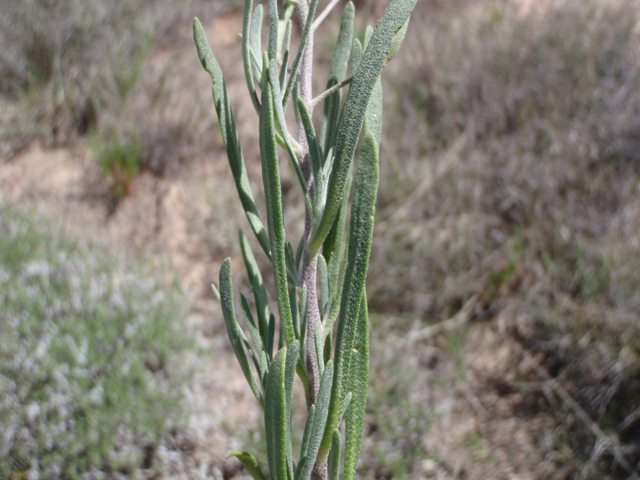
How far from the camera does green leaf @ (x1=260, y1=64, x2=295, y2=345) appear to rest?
1.74 ft

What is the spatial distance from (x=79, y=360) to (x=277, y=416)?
1509 mm

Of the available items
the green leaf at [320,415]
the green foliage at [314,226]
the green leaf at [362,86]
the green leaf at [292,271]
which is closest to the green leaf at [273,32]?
the green foliage at [314,226]

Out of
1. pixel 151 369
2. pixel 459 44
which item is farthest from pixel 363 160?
pixel 459 44

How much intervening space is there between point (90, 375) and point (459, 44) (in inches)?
104

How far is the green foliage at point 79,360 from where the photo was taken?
1.66 metres

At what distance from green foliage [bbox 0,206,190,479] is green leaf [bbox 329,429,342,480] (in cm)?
130

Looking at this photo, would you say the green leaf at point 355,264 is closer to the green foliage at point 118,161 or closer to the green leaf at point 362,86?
the green leaf at point 362,86

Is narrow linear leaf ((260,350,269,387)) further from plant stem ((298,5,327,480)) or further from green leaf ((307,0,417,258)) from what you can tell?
green leaf ((307,0,417,258))

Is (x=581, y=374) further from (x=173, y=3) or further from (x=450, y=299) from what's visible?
(x=173, y=3)

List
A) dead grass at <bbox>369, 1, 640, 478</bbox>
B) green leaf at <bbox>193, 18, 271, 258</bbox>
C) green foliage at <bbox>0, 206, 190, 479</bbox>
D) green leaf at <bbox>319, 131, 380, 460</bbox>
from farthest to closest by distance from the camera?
dead grass at <bbox>369, 1, 640, 478</bbox>
green foliage at <bbox>0, 206, 190, 479</bbox>
green leaf at <bbox>193, 18, 271, 258</bbox>
green leaf at <bbox>319, 131, 380, 460</bbox>

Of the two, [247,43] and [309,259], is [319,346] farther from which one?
[247,43]

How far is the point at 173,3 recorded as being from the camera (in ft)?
11.0

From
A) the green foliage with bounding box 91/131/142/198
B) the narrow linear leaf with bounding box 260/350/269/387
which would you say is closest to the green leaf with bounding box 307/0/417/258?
the narrow linear leaf with bounding box 260/350/269/387

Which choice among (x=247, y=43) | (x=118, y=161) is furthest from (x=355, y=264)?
(x=118, y=161)
